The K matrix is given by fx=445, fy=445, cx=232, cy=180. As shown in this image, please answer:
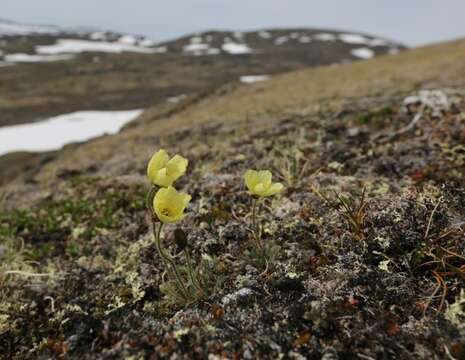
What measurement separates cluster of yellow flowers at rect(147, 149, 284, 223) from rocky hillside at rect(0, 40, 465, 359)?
71cm

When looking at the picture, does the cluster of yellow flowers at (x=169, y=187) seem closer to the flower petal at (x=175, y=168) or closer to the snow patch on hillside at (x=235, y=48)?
the flower petal at (x=175, y=168)

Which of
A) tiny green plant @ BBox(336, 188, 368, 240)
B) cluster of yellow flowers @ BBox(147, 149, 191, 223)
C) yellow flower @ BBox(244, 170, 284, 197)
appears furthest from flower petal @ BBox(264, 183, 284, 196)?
tiny green plant @ BBox(336, 188, 368, 240)

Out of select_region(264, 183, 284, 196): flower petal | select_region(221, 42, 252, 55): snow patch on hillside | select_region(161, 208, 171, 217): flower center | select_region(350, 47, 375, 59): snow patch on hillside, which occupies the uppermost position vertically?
select_region(264, 183, 284, 196): flower petal

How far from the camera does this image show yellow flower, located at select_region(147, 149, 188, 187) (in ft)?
9.69

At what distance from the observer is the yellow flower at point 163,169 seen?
2953 millimetres

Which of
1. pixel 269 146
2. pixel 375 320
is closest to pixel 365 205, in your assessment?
pixel 375 320

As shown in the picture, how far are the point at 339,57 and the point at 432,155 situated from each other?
108190 mm

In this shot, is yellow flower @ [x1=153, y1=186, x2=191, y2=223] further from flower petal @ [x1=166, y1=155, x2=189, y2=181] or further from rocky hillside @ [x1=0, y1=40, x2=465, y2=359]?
rocky hillside @ [x1=0, y1=40, x2=465, y2=359]

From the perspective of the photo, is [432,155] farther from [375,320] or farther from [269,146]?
[375,320]

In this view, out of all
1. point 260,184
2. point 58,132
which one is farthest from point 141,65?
point 260,184

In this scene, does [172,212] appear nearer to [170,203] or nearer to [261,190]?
[170,203]

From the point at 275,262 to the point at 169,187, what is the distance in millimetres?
1220

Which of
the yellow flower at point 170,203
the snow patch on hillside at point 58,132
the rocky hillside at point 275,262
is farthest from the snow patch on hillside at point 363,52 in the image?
the yellow flower at point 170,203

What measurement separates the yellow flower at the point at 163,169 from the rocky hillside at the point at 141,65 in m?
45.2
